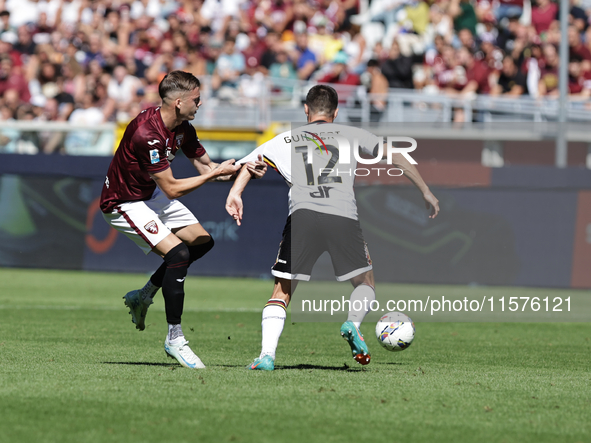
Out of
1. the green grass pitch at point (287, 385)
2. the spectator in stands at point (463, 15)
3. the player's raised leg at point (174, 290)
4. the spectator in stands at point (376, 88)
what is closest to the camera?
the green grass pitch at point (287, 385)

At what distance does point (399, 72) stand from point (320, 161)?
38.9ft

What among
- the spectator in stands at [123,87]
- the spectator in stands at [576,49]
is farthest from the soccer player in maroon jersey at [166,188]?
the spectator in stands at [576,49]

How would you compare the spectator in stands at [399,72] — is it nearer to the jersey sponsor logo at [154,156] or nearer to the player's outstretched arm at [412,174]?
the player's outstretched arm at [412,174]

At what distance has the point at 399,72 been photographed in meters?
17.9

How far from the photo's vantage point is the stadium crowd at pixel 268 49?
58.8ft

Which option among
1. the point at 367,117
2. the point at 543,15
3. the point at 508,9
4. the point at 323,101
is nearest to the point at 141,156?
the point at 323,101

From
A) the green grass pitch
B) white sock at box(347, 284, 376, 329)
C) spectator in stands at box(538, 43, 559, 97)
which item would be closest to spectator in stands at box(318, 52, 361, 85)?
spectator in stands at box(538, 43, 559, 97)

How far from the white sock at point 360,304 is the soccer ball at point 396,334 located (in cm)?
50

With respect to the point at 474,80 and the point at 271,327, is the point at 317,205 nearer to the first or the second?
the point at 271,327

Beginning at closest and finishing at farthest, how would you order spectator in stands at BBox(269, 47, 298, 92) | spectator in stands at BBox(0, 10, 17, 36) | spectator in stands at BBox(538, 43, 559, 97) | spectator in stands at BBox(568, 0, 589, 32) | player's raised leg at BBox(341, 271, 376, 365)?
1. player's raised leg at BBox(341, 271, 376, 365)
2. spectator in stands at BBox(538, 43, 559, 97)
3. spectator in stands at BBox(568, 0, 589, 32)
4. spectator in stands at BBox(269, 47, 298, 92)
5. spectator in stands at BBox(0, 10, 17, 36)

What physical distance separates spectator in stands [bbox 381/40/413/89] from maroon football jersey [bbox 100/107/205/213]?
11370 mm

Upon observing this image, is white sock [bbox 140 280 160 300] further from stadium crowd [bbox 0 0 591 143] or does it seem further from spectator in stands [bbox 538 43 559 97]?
spectator in stands [bbox 538 43 559 97]

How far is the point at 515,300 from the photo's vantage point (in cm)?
1384

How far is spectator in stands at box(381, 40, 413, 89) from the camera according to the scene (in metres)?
17.9
